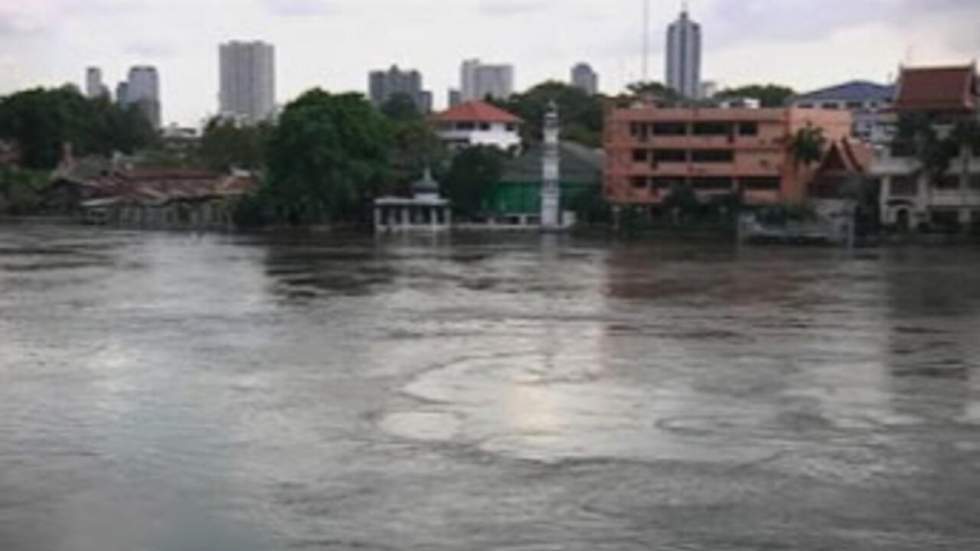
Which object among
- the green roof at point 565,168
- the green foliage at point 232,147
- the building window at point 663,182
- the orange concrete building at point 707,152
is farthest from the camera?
the green foliage at point 232,147

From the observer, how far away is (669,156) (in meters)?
55.1

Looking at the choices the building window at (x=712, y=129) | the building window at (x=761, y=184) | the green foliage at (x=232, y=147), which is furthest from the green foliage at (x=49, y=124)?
the building window at (x=761, y=184)

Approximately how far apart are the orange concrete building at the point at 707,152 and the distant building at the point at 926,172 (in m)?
4.52

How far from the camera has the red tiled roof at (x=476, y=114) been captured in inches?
3044

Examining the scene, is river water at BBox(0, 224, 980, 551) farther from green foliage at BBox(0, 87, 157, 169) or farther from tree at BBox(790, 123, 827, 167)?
green foliage at BBox(0, 87, 157, 169)

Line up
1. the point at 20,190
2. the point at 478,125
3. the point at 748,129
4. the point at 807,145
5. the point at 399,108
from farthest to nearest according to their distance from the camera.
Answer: the point at 399,108
the point at 20,190
the point at 478,125
the point at 748,129
the point at 807,145

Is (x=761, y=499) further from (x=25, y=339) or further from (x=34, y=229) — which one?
(x=34, y=229)

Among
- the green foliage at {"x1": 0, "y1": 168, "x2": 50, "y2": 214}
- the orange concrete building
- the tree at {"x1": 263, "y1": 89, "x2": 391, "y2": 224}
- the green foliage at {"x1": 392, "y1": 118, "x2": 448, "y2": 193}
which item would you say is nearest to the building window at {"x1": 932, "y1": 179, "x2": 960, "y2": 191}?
the orange concrete building

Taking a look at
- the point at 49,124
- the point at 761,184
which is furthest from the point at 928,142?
the point at 49,124

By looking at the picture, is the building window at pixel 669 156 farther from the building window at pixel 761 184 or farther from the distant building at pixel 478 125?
the distant building at pixel 478 125

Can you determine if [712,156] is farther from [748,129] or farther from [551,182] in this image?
[551,182]

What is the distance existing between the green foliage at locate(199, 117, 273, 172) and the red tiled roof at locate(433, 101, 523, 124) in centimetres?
994

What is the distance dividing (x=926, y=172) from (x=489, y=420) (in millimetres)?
37864

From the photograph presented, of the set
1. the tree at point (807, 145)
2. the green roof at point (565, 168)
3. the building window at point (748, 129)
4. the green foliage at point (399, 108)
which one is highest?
the green foliage at point (399, 108)
